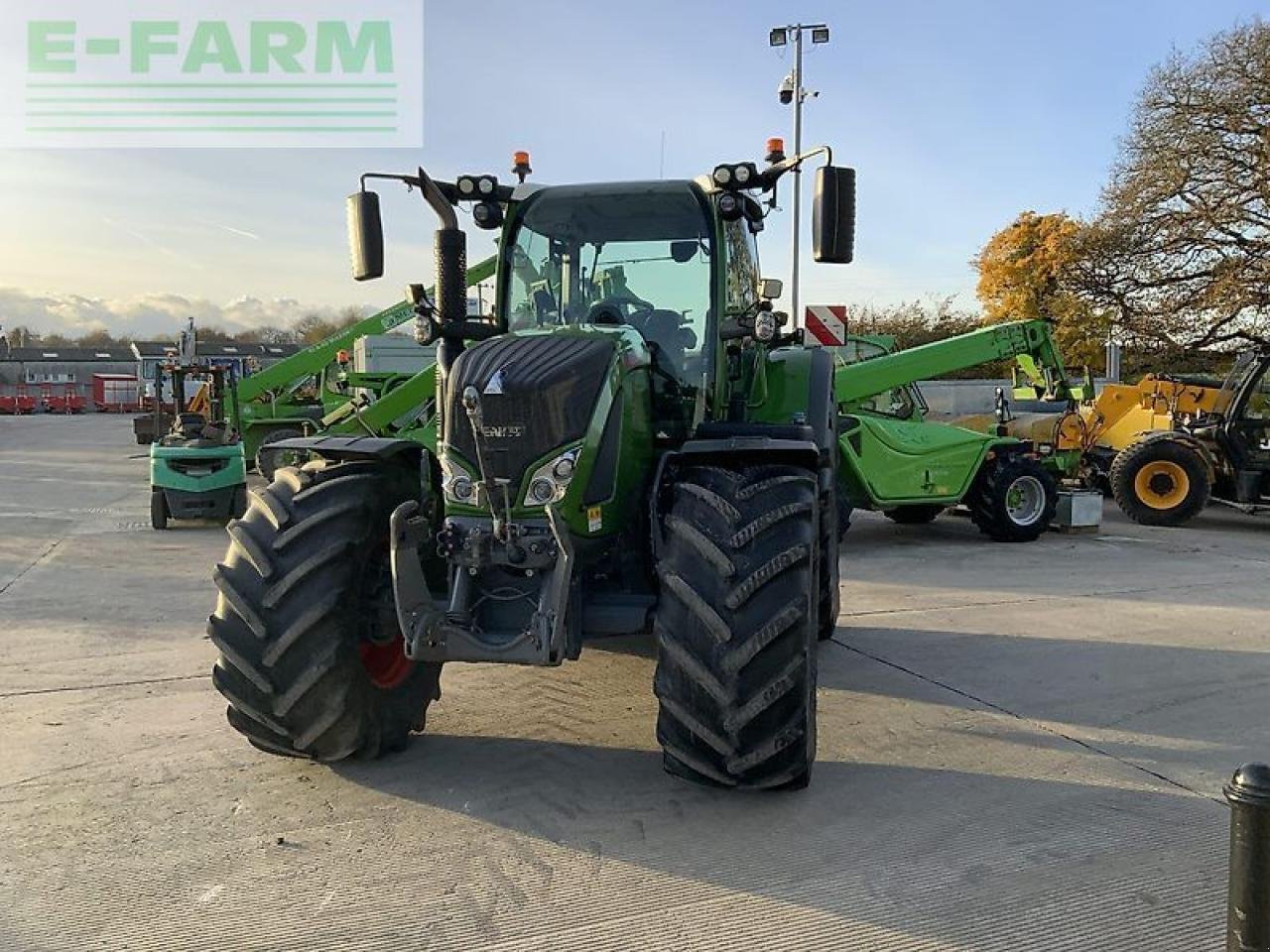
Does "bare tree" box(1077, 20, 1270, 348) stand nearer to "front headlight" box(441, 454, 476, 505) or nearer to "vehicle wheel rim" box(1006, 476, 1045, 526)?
"vehicle wheel rim" box(1006, 476, 1045, 526)

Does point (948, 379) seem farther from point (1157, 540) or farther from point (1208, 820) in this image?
point (1208, 820)

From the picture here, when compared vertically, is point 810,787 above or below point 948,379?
below

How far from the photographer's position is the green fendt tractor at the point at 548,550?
3.69 m

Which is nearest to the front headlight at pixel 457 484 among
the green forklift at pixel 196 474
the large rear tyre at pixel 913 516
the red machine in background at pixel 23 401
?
the large rear tyre at pixel 913 516

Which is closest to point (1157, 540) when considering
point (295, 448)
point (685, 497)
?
point (685, 497)

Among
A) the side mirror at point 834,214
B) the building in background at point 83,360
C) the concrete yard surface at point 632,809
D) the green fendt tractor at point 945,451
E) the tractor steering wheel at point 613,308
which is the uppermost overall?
the building in background at point 83,360

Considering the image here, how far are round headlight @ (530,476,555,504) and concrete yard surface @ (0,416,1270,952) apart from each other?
45.9 inches

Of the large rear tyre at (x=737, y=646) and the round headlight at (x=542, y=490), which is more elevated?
the round headlight at (x=542, y=490)

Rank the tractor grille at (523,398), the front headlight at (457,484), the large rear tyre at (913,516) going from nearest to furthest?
the tractor grille at (523,398) → the front headlight at (457,484) → the large rear tyre at (913,516)

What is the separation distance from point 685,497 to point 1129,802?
6.94ft

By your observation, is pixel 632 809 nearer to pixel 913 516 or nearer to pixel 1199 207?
pixel 913 516

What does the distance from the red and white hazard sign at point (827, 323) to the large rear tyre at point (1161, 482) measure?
436 cm

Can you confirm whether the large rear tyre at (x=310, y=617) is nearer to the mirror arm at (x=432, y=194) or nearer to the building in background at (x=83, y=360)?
the mirror arm at (x=432, y=194)

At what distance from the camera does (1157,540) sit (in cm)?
1117
